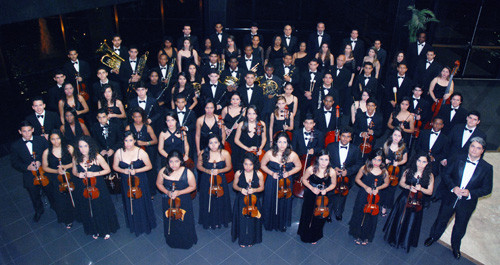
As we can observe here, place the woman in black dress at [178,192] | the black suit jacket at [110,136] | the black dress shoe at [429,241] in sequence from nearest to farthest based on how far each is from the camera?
the woman in black dress at [178,192], the black dress shoe at [429,241], the black suit jacket at [110,136]

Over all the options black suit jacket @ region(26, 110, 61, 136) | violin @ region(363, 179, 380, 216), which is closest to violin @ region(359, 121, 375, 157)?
violin @ region(363, 179, 380, 216)

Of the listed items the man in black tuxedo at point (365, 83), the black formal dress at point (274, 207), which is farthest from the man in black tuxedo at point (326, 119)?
the black formal dress at point (274, 207)

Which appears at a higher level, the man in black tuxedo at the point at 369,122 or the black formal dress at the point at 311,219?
the man in black tuxedo at the point at 369,122

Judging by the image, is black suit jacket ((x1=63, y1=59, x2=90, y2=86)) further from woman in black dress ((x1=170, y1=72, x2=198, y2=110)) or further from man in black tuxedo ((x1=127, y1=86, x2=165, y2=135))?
woman in black dress ((x1=170, y1=72, x2=198, y2=110))

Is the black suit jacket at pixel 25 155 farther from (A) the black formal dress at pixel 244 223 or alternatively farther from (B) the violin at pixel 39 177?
(A) the black formal dress at pixel 244 223

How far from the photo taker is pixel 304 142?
6.20 m

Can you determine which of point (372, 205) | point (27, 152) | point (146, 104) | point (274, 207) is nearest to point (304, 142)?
point (274, 207)

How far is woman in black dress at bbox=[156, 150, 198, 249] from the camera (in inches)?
200

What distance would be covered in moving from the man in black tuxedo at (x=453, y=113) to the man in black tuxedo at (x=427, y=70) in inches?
57.0

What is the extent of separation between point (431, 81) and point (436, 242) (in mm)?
3534

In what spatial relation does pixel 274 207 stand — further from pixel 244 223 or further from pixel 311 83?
pixel 311 83

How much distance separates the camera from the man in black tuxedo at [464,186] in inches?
205

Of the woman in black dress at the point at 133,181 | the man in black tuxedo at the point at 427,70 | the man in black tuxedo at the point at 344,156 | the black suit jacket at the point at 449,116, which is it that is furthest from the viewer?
the man in black tuxedo at the point at 427,70

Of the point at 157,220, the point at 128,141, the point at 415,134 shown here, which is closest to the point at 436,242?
the point at 415,134
